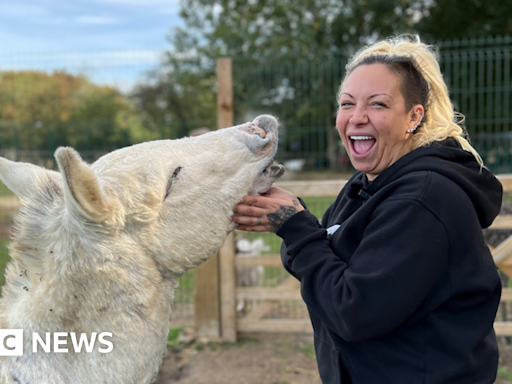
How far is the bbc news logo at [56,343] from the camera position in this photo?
5.26 ft

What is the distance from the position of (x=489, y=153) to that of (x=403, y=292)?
782 centimetres

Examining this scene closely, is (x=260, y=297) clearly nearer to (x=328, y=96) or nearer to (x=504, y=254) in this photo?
(x=504, y=254)

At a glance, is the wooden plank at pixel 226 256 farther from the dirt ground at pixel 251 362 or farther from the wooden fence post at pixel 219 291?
the dirt ground at pixel 251 362

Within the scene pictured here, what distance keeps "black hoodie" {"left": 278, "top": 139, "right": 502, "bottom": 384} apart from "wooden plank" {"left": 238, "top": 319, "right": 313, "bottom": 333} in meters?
3.15

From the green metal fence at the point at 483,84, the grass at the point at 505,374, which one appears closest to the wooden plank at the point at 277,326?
the grass at the point at 505,374

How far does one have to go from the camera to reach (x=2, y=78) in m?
14.3

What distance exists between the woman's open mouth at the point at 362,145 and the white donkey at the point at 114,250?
47 centimetres

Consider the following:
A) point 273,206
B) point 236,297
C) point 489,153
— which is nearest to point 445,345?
point 273,206

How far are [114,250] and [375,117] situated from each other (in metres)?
→ 1.17

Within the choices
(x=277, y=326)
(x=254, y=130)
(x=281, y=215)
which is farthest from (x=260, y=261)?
(x=281, y=215)

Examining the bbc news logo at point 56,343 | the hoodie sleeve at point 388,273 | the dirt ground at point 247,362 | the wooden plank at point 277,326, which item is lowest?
the dirt ground at point 247,362

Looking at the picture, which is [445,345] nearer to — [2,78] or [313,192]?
[313,192]

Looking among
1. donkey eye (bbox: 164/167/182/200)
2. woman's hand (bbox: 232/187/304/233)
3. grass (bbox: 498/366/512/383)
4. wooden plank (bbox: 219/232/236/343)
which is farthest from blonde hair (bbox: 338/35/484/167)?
grass (bbox: 498/366/512/383)

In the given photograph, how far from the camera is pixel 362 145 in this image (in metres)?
1.83
